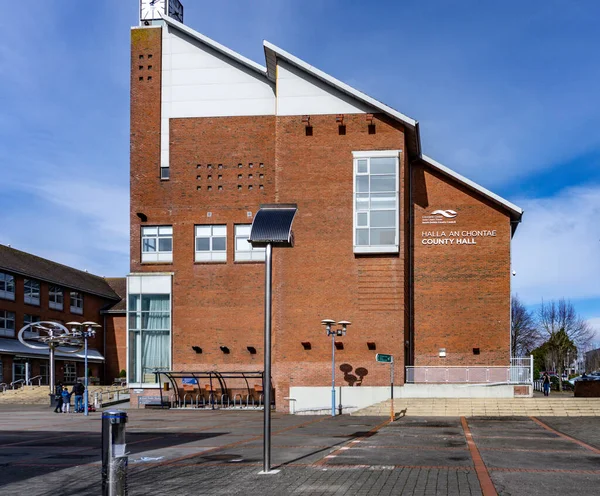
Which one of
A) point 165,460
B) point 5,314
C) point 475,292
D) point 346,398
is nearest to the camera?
point 165,460

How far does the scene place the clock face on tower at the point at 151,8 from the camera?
46.5m

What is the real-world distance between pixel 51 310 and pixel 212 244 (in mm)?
28919

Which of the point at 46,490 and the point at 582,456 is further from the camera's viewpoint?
the point at 582,456

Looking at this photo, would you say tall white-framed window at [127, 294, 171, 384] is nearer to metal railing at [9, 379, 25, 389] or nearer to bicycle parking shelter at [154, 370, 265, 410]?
bicycle parking shelter at [154, 370, 265, 410]

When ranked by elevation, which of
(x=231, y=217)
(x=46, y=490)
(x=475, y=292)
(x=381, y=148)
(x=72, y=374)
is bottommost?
(x=72, y=374)

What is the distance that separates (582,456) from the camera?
55.2 feet

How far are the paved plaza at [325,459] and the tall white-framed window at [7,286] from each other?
35.2 metres

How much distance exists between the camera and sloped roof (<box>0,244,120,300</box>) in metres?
61.7

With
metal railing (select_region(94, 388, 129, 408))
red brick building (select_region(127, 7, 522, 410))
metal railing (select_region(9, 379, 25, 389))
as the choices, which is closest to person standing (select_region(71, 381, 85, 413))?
metal railing (select_region(94, 388, 129, 408))

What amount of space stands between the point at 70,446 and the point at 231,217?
24.1m

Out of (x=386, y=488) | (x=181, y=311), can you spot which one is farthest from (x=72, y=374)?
(x=386, y=488)

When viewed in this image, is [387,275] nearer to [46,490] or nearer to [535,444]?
[535,444]

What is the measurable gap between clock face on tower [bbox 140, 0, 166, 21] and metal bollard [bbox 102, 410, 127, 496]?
41974mm

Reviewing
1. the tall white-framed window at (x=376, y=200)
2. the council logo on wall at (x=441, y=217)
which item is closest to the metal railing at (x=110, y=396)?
the tall white-framed window at (x=376, y=200)
